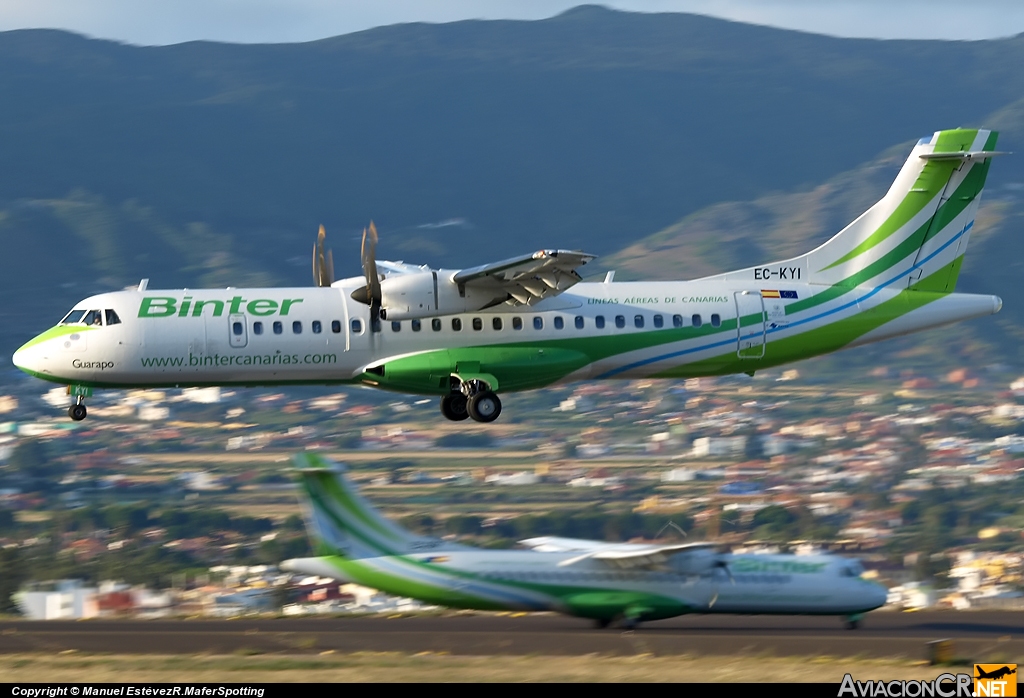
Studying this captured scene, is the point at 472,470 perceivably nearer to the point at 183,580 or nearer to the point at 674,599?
the point at 183,580

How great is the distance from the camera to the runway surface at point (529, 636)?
1174 inches

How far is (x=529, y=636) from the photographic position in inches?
1259

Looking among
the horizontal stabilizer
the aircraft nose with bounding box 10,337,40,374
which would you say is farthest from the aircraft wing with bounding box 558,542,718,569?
the aircraft nose with bounding box 10,337,40,374

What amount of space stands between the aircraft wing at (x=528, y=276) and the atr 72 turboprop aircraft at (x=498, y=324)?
0.05m

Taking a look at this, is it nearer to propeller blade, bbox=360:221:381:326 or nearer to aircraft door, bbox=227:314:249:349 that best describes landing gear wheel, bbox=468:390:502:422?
propeller blade, bbox=360:221:381:326

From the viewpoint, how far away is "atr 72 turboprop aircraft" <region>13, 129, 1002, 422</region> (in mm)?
31500

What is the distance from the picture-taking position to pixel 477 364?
32.3m

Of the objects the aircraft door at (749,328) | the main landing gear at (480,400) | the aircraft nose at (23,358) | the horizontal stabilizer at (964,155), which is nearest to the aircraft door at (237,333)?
the aircraft nose at (23,358)

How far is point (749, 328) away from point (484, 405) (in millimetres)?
6521

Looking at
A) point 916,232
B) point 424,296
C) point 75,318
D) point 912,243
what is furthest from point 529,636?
point 916,232

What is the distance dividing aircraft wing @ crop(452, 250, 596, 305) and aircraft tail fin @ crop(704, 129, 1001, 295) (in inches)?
209

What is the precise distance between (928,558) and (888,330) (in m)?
36.7

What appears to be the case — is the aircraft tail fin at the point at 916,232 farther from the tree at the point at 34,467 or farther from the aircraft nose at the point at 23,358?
the tree at the point at 34,467

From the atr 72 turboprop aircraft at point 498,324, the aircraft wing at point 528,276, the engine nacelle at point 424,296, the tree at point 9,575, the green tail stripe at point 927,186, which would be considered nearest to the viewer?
the aircraft wing at point 528,276
